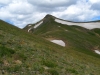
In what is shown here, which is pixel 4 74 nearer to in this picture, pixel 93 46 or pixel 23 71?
pixel 23 71

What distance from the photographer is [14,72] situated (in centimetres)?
1892

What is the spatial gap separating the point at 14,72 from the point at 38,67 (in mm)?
3246

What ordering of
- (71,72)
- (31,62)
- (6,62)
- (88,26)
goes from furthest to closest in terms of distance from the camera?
(88,26), (71,72), (31,62), (6,62)

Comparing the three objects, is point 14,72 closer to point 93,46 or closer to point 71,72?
point 71,72

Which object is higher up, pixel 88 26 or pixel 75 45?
pixel 88 26

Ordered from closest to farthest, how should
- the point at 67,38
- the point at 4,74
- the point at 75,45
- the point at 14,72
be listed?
the point at 4,74, the point at 14,72, the point at 75,45, the point at 67,38

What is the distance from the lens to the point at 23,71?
19.5m

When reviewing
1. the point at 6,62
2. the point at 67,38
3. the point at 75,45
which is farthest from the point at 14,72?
the point at 67,38

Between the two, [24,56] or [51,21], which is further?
[51,21]

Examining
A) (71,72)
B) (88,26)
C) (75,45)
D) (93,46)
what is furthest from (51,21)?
(71,72)

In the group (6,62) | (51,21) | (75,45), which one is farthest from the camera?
(51,21)

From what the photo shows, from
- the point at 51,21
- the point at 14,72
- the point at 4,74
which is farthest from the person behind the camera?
→ the point at 51,21

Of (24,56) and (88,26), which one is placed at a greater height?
(88,26)

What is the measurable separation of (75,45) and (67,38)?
8050mm
